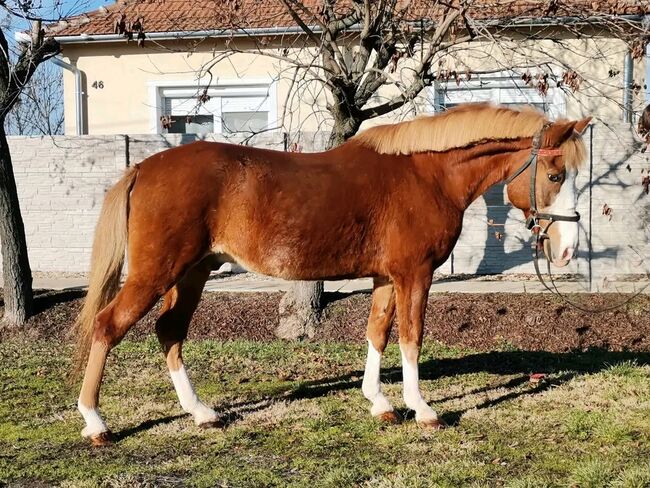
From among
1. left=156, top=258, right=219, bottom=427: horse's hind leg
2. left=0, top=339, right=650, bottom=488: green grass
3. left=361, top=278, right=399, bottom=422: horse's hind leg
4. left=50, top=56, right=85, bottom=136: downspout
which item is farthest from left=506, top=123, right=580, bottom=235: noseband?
left=50, top=56, right=85, bottom=136: downspout

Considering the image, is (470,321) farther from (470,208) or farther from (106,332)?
(106,332)

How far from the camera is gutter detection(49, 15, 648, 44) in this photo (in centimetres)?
784

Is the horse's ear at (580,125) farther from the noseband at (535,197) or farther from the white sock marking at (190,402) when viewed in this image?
the white sock marking at (190,402)

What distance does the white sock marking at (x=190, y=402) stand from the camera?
514cm

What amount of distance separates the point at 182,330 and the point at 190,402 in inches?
20.5

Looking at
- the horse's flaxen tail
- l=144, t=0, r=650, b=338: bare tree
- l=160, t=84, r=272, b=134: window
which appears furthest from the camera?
l=160, t=84, r=272, b=134: window

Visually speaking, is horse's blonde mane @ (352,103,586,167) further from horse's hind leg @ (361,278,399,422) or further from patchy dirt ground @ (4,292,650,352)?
patchy dirt ground @ (4,292,650,352)

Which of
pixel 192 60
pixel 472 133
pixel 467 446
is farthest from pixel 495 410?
pixel 192 60

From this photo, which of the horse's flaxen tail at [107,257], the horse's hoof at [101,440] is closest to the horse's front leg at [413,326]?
the horse's flaxen tail at [107,257]

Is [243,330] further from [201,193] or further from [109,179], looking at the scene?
[109,179]

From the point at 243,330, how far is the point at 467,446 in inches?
176

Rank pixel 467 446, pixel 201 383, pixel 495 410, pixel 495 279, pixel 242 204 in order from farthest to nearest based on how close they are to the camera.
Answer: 1. pixel 495 279
2. pixel 201 383
3. pixel 495 410
4. pixel 242 204
5. pixel 467 446

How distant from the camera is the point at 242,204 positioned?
4.91m

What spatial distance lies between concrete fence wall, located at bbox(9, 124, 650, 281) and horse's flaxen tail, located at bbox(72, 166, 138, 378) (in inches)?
225
